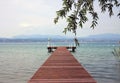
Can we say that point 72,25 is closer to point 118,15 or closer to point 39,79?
point 118,15

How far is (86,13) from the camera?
24.4ft

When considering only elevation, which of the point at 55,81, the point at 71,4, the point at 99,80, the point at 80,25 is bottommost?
the point at 99,80

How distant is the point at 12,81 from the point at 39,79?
1048cm

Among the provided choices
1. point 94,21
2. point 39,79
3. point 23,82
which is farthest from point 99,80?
point 94,21

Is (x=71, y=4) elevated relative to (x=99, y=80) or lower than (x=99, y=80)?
elevated

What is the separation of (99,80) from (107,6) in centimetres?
1600

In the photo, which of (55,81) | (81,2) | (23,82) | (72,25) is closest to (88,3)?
(81,2)

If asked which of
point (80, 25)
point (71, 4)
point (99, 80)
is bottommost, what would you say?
point (99, 80)

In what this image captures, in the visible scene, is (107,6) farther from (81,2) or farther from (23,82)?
(23,82)

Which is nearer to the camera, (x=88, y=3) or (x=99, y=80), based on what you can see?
(x=88, y=3)

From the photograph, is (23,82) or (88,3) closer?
(88,3)

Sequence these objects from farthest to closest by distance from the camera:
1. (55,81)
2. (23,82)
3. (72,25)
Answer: (23,82), (55,81), (72,25)

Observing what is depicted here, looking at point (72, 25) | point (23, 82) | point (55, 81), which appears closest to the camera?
point (72, 25)

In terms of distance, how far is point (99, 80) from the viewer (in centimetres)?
2284
